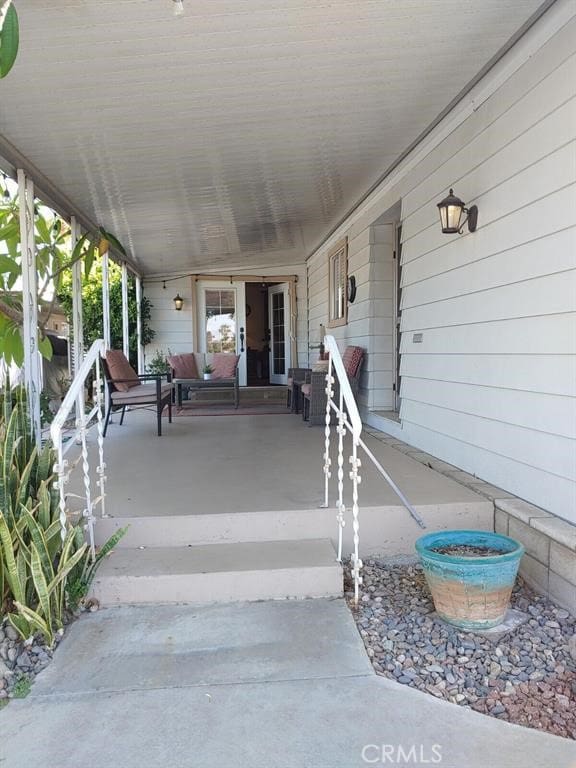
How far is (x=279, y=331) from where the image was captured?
9977 millimetres

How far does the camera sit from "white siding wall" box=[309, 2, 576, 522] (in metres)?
2.45

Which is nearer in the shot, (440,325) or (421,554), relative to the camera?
(421,554)

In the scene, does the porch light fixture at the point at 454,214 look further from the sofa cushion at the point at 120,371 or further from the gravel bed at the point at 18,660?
the sofa cushion at the point at 120,371

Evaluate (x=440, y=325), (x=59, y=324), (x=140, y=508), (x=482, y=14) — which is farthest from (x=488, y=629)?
(x=59, y=324)

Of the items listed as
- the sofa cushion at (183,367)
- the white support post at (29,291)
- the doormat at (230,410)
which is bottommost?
the doormat at (230,410)

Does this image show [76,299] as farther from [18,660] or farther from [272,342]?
[272,342]

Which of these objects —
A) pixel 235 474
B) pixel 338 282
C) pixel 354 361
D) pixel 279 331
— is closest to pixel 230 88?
pixel 235 474

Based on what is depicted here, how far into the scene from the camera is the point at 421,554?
2.20 metres

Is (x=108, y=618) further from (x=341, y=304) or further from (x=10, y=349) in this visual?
(x=341, y=304)

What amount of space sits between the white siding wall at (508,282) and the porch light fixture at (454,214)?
7 centimetres

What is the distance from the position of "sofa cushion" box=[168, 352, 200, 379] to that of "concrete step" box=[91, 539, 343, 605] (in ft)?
18.6

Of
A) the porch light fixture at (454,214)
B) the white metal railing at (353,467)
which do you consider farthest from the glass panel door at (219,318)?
the white metal railing at (353,467)

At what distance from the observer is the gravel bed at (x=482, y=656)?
5.58 feet

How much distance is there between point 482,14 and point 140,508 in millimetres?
2869
